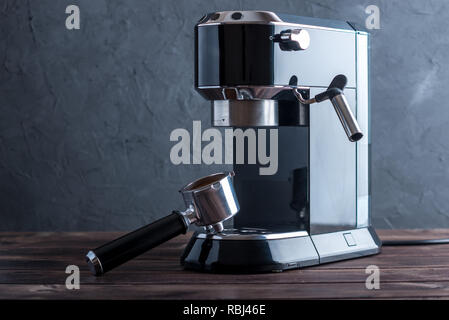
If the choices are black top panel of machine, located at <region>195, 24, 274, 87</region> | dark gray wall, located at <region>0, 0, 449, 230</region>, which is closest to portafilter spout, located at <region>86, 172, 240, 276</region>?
black top panel of machine, located at <region>195, 24, 274, 87</region>

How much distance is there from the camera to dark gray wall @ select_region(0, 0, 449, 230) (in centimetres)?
133

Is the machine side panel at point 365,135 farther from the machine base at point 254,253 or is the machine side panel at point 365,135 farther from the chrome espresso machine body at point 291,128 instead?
the machine base at point 254,253

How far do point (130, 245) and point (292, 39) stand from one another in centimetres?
32

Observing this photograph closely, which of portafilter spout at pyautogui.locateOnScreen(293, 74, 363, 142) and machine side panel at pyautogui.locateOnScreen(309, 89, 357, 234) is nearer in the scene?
portafilter spout at pyautogui.locateOnScreen(293, 74, 363, 142)

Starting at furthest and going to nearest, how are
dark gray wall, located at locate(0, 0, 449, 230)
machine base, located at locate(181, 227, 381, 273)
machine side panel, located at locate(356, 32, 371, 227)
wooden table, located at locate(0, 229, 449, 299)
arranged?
dark gray wall, located at locate(0, 0, 449, 230)
machine side panel, located at locate(356, 32, 371, 227)
machine base, located at locate(181, 227, 381, 273)
wooden table, located at locate(0, 229, 449, 299)

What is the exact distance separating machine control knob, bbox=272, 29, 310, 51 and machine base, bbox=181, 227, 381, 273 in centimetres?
24

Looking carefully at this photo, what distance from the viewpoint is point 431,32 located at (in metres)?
1.35

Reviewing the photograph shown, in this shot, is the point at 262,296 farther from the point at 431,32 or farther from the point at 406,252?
the point at 431,32

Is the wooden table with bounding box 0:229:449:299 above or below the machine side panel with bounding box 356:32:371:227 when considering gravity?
below

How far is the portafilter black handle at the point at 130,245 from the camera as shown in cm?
76

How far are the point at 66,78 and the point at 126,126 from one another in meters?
0.16

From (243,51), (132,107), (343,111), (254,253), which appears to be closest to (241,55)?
(243,51)

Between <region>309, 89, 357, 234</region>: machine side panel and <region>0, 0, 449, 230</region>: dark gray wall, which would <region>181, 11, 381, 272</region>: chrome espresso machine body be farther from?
<region>0, 0, 449, 230</region>: dark gray wall

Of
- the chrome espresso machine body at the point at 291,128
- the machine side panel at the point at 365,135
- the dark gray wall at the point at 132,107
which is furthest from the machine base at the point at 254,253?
the dark gray wall at the point at 132,107
